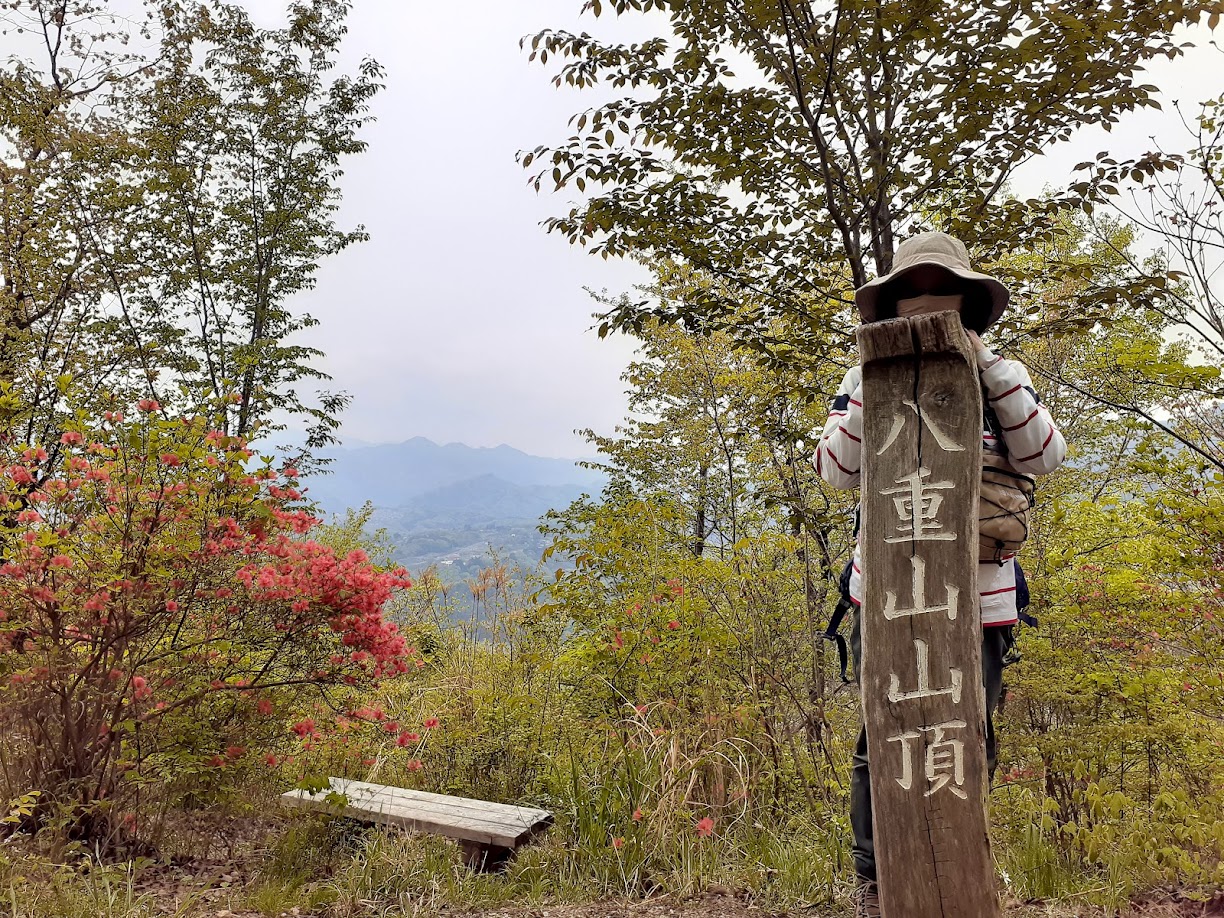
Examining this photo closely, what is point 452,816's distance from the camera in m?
3.32

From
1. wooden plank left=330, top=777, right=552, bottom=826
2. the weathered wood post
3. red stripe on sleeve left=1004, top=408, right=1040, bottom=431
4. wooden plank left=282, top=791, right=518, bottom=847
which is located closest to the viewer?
the weathered wood post

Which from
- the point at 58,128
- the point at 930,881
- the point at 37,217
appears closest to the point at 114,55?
the point at 58,128

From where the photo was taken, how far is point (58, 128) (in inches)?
258

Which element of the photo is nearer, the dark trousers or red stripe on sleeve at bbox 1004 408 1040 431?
red stripe on sleeve at bbox 1004 408 1040 431

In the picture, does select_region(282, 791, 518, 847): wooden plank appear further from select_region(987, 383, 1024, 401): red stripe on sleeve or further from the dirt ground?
select_region(987, 383, 1024, 401): red stripe on sleeve

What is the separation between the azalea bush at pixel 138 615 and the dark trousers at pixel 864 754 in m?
2.79

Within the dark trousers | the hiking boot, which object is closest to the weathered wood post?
the dark trousers

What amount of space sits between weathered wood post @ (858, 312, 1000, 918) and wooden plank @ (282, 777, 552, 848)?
7.18 ft

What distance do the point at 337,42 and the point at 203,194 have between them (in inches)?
120

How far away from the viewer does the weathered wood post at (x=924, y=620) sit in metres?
1.38

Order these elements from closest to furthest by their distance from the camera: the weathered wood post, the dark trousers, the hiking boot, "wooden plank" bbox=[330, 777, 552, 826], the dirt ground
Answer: the weathered wood post < the dark trousers < the hiking boot < the dirt ground < "wooden plank" bbox=[330, 777, 552, 826]

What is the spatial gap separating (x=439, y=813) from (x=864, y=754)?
237 centimetres

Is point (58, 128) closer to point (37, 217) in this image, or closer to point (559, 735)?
point (37, 217)

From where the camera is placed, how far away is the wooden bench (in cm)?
Answer: 314
